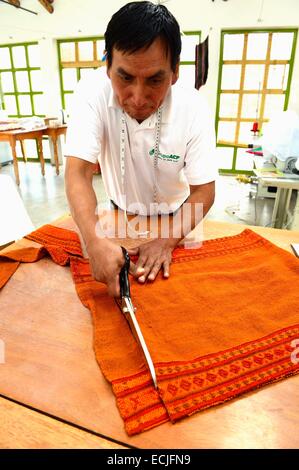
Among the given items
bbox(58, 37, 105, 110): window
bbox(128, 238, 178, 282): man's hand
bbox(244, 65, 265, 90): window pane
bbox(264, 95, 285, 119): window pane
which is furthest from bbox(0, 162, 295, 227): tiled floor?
bbox(128, 238, 178, 282): man's hand

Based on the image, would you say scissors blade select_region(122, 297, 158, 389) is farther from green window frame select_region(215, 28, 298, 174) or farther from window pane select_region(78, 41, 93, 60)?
window pane select_region(78, 41, 93, 60)

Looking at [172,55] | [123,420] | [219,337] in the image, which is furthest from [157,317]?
[172,55]

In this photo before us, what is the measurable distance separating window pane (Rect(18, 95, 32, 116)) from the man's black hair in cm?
670

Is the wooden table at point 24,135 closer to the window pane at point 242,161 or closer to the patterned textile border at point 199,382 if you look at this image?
the window pane at point 242,161

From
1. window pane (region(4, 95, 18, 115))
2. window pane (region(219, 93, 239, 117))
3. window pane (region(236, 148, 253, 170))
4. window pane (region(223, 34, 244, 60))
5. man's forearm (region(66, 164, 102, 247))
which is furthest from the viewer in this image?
window pane (region(4, 95, 18, 115))

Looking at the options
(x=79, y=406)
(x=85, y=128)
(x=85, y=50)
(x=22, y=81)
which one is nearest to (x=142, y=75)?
(x=85, y=128)

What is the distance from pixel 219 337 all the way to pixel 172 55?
2.28ft

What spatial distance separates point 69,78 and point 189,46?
2.36 meters

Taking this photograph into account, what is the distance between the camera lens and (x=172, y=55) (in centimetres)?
82

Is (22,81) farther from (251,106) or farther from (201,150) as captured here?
(201,150)

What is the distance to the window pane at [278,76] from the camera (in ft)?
16.6

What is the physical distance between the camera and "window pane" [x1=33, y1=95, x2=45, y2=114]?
21.3ft

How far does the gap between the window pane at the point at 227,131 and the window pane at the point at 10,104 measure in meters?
4.35
